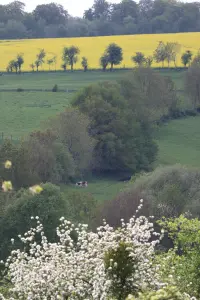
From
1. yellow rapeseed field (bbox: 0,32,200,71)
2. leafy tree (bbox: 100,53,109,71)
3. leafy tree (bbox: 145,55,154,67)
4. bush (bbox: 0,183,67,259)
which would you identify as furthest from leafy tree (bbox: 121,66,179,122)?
bush (bbox: 0,183,67,259)

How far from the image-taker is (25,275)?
1107cm

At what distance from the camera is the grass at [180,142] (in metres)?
56.7

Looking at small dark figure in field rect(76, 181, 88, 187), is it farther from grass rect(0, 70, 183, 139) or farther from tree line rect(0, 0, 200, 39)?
tree line rect(0, 0, 200, 39)

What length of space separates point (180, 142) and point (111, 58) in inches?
1314

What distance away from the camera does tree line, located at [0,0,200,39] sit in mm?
140375

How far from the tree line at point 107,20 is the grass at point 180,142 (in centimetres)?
7118

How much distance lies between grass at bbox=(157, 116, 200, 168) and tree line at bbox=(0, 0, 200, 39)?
234 feet

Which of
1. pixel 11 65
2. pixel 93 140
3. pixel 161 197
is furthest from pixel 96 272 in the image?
pixel 11 65

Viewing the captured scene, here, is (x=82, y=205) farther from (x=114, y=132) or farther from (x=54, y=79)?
(x=54, y=79)

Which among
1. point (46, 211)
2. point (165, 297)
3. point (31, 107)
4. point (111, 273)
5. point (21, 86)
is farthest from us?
point (21, 86)

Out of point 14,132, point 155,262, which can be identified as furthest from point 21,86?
point 155,262

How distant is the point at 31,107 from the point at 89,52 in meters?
38.7

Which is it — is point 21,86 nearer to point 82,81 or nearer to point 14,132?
point 82,81

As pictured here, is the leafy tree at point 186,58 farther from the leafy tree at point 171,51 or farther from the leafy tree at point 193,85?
the leafy tree at point 193,85
